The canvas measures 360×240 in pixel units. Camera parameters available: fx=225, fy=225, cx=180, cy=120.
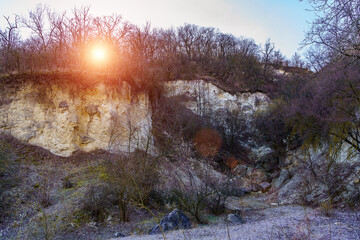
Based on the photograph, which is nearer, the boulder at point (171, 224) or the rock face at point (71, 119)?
the boulder at point (171, 224)

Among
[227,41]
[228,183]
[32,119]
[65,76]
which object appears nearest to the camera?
[228,183]

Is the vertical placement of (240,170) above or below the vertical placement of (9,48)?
below

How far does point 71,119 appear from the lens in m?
15.1

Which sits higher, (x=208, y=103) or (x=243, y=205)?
(x=208, y=103)

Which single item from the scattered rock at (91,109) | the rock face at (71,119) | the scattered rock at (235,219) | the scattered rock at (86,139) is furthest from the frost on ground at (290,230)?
the scattered rock at (91,109)

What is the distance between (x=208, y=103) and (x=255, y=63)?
1102 centimetres

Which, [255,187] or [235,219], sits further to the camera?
[255,187]

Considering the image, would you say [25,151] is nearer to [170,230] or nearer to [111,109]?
[111,109]

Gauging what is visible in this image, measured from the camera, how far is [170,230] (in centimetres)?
725

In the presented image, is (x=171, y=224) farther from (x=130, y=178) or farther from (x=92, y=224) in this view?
(x=92, y=224)

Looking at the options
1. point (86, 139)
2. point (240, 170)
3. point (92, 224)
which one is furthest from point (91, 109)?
point (240, 170)

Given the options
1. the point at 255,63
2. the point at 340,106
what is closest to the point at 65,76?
the point at 340,106

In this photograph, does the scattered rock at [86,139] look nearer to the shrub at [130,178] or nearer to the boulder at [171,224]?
the shrub at [130,178]

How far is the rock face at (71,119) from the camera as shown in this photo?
14.3 metres
